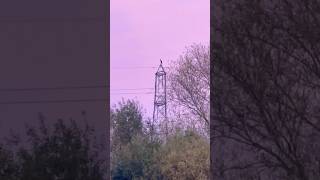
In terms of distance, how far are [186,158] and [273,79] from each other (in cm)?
3302

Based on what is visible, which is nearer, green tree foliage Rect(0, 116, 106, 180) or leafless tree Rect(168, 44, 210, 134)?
green tree foliage Rect(0, 116, 106, 180)

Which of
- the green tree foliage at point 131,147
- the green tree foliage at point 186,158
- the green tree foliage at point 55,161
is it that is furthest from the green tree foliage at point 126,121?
the green tree foliage at point 55,161

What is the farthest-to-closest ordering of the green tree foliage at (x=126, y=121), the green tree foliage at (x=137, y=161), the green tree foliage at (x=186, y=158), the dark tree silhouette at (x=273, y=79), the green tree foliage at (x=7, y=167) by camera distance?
the green tree foliage at (x=126, y=121) → the green tree foliage at (x=137, y=161) → the green tree foliage at (x=186, y=158) → the green tree foliage at (x=7, y=167) → the dark tree silhouette at (x=273, y=79)

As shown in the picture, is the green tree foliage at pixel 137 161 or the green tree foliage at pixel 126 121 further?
the green tree foliage at pixel 126 121

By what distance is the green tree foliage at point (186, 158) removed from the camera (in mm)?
43156

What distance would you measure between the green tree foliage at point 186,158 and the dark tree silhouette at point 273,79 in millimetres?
30564

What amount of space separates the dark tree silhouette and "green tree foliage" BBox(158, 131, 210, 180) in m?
30.6

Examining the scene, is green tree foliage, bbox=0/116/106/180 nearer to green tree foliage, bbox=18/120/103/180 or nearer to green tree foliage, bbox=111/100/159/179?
green tree foliage, bbox=18/120/103/180

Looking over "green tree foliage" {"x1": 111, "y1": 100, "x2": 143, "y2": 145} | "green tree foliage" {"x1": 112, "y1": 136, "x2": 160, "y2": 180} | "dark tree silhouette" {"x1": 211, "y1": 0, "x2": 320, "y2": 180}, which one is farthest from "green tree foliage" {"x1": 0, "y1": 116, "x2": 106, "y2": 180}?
"green tree foliage" {"x1": 111, "y1": 100, "x2": 143, "y2": 145}

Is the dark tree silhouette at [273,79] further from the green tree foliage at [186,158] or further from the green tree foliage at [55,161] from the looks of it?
the green tree foliage at [186,158]

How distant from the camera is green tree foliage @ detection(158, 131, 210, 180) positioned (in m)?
43.2

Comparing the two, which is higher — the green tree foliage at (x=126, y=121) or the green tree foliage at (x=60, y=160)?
the green tree foliage at (x=126, y=121)

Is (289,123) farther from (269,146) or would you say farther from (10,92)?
(10,92)

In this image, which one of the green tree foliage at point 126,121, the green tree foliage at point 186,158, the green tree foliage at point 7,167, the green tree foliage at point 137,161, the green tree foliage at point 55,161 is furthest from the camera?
the green tree foliage at point 126,121
